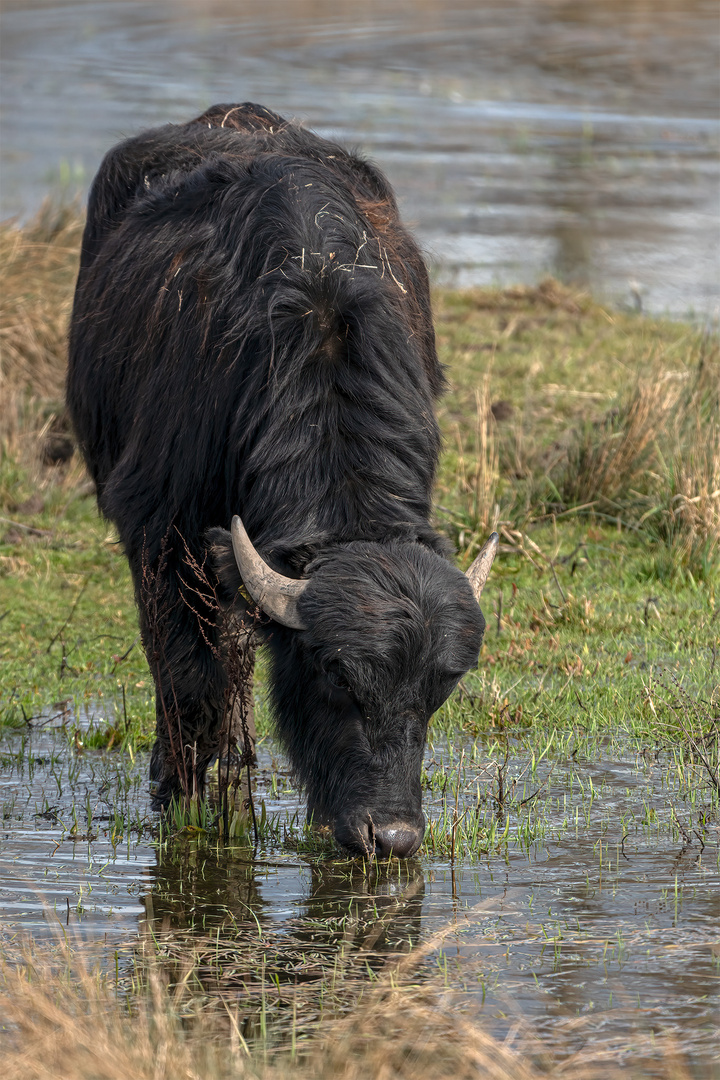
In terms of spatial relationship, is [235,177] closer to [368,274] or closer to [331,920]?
[368,274]

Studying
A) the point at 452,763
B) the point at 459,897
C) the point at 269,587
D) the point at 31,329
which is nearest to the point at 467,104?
the point at 31,329

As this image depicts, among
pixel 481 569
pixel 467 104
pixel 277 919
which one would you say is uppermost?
pixel 467 104

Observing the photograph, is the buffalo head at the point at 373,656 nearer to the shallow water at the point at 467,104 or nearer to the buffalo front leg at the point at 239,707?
the buffalo front leg at the point at 239,707

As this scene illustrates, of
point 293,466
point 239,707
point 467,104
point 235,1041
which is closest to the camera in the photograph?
point 235,1041

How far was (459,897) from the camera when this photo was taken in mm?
4277

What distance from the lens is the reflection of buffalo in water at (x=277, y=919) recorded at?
12.5 feet

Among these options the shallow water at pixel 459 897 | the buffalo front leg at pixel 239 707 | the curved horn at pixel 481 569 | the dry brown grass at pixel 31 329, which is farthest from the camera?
the dry brown grass at pixel 31 329

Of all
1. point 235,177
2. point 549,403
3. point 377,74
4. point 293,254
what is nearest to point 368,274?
point 293,254

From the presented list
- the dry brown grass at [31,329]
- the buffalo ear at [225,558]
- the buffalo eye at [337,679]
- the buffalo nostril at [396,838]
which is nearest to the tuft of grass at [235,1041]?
the buffalo nostril at [396,838]

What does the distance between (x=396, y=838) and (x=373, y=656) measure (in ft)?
1.57

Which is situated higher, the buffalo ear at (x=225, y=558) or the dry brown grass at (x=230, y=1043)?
the buffalo ear at (x=225, y=558)

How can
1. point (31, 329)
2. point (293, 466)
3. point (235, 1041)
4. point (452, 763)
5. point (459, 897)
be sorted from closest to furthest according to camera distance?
point (235, 1041), point (459, 897), point (293, 466), point (452, 763), point (31, 329)

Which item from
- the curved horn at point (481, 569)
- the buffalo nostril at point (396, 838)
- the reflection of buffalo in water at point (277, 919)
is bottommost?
the reflection of buffalo in water at point (277, 919)

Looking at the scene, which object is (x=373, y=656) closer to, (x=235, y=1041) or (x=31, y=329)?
(x=235, y=1041)
